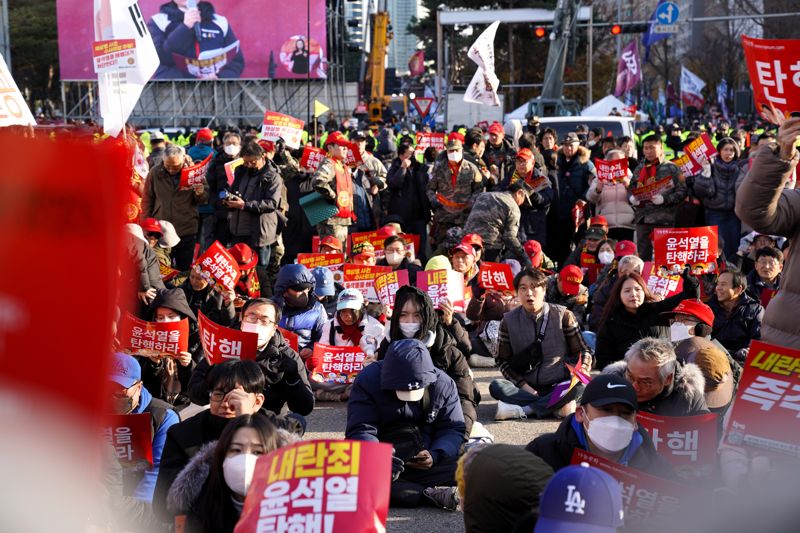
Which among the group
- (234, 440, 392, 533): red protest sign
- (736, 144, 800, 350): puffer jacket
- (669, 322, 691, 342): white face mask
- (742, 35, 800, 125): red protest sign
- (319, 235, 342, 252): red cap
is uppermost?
(742, 35, 800, 125): red protest sign

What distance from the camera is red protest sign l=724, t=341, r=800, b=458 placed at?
445 cm

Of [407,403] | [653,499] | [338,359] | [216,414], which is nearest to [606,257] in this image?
[338,359]

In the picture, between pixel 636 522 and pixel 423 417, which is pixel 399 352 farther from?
pixel 636 522

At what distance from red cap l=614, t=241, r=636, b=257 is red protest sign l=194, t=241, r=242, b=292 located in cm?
386

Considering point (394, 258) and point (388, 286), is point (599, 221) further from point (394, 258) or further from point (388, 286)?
point (388, 286)

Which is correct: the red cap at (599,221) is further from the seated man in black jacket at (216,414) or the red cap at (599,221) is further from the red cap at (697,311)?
the seated man in black jacket at (216,414)

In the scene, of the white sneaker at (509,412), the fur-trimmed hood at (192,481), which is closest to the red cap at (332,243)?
the white sneaker at (509,412)

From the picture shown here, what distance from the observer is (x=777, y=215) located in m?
4.80

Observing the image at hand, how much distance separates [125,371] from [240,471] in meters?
1.93

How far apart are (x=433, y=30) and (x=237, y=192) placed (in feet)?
136

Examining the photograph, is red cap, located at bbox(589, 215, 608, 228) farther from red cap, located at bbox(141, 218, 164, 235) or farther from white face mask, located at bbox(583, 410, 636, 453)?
white face mask, located at bbox(583, 410, 636, 453)

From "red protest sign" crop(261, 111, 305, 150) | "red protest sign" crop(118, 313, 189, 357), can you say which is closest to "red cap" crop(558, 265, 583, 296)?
"red protest sign" crop(118, 313, 189, 357)

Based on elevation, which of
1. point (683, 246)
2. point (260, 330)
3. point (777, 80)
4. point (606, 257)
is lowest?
point (606, 257)

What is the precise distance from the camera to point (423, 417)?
6352 mm
